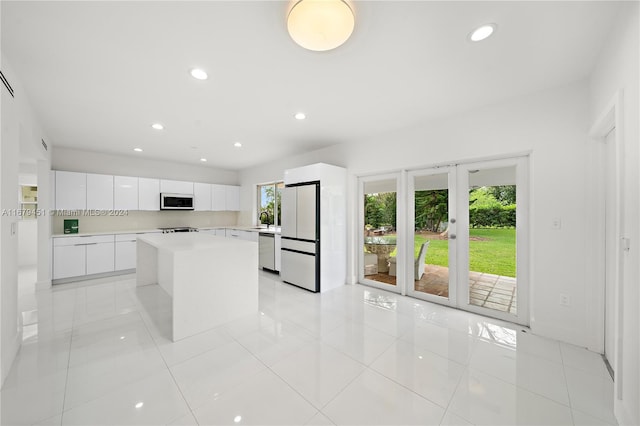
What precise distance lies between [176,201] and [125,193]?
0.93m

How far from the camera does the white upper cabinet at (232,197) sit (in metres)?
6.64

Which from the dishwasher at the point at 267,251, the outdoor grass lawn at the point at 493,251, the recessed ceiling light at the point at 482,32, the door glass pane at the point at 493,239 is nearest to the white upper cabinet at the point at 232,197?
the dishwasher at the point at 267,251

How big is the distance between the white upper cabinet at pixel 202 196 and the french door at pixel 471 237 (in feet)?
16.2

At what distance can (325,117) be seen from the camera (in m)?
3.18

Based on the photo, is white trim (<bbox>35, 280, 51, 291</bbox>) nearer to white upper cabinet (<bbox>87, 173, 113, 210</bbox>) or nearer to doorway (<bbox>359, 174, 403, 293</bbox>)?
white upper cabinet (<bbox>87, 173, 113, 210</bbox>)

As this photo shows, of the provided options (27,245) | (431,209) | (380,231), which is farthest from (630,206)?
(27,245)

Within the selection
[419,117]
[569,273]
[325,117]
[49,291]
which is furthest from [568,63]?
[49,291]

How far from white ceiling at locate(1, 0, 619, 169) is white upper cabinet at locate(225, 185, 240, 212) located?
10.8 feet

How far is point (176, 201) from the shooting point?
565 cm

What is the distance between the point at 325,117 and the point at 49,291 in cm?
496

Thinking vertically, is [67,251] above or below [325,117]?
below

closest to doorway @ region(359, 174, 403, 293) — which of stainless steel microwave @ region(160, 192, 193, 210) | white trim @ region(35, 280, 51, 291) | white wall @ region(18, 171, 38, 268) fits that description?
stainless steel microwave @ region(160, 192, 193, 210)

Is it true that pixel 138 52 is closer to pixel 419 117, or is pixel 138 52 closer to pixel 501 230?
pixel 419 117

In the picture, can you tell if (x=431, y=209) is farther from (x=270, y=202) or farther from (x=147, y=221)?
(x=147, y=221)
